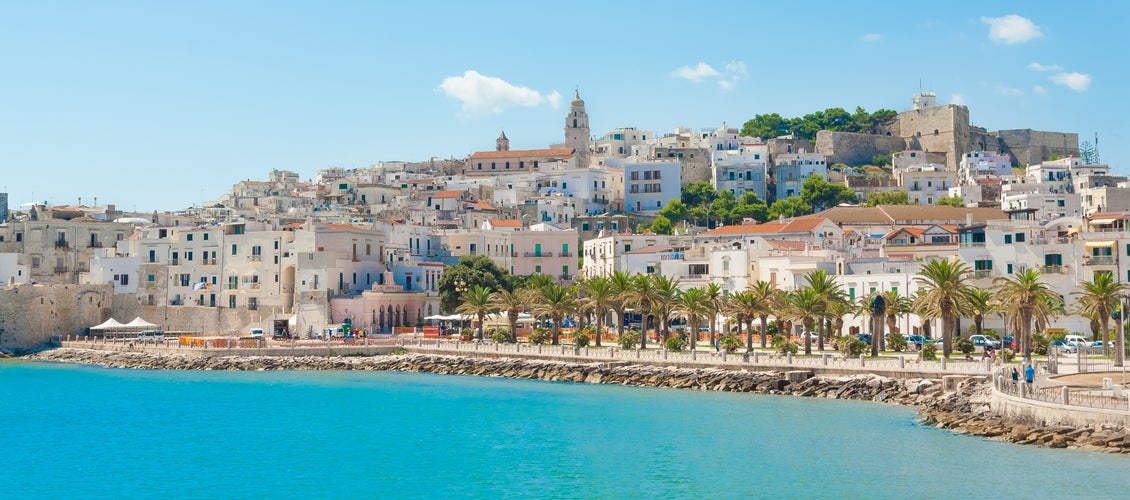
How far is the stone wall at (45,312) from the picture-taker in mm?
78812

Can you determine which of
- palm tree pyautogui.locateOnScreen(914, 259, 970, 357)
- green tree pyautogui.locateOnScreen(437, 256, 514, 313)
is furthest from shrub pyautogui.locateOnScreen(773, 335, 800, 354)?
green tree pyautogui.locateOnScreen(437, 256, 514, 313)

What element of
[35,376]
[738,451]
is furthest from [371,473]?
[35,376]

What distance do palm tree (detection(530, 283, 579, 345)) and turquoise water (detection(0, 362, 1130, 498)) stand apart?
9.40 metres

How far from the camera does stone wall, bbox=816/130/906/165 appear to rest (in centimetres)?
14462

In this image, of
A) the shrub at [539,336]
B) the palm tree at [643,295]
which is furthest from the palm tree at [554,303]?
the palm tree at [643,295]

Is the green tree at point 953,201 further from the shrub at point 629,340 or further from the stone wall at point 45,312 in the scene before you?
the stone wall at point 45,312

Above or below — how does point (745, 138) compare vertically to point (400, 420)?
above

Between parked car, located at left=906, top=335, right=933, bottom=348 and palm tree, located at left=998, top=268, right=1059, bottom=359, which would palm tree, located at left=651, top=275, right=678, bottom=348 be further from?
palm tree, located at left=998, top=268, right=1059, bottom=359

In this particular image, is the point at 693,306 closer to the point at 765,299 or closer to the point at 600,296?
the point at 765,299

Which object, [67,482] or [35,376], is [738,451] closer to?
[67,482]

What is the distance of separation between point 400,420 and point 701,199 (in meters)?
83.9

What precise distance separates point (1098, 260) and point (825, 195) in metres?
63.8

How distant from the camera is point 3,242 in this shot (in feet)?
295

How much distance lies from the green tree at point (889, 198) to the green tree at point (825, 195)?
2150 mm
